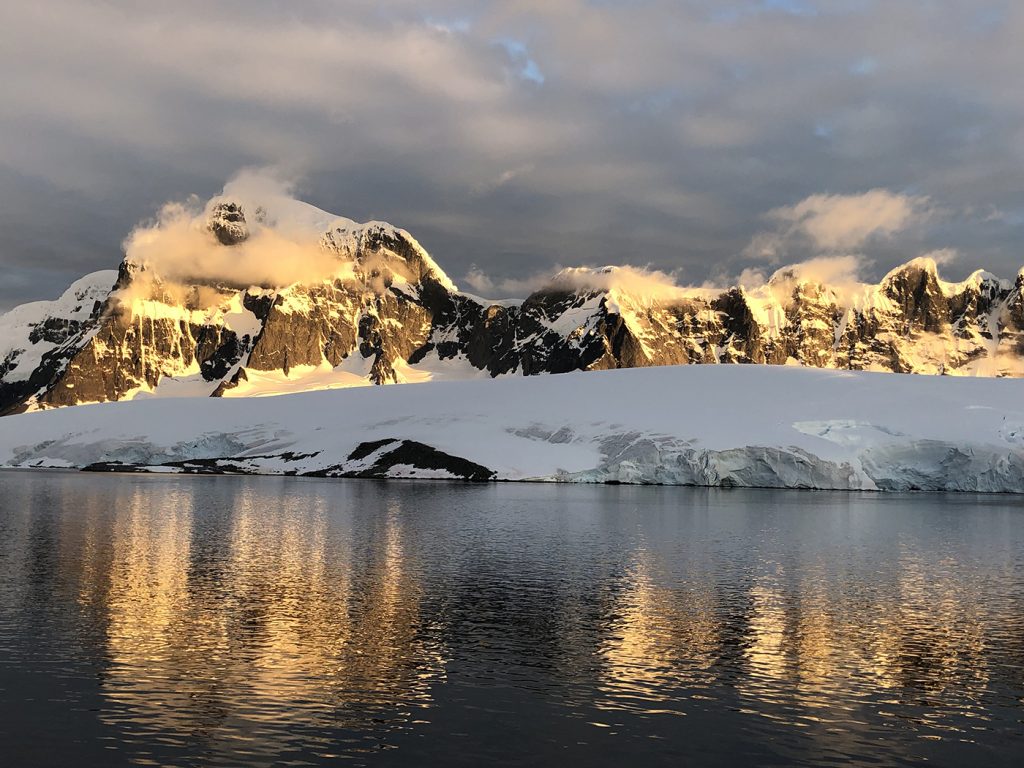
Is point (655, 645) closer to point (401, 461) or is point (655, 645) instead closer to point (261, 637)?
point (261, 637)

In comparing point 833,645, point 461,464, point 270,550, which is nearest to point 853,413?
point 461,464

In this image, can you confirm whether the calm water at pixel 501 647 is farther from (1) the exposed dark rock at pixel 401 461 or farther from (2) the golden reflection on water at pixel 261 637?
(1) the exposed dark rock at pixel 401 461

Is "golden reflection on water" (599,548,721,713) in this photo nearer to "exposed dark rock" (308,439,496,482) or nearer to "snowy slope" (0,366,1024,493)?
"snowy slope" (0,366,1024,493)

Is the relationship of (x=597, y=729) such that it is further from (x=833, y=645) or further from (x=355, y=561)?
(x=355, y=561)

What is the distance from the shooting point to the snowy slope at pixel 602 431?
96.9m

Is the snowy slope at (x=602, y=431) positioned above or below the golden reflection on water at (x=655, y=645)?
above

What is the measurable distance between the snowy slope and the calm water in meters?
48.2

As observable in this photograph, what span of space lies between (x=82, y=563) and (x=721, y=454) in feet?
227

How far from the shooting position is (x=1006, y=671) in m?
23.4

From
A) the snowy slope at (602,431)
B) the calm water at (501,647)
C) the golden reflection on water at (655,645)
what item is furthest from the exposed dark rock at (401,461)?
the golden reflection on water at (655,645)

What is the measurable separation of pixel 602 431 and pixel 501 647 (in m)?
82.3

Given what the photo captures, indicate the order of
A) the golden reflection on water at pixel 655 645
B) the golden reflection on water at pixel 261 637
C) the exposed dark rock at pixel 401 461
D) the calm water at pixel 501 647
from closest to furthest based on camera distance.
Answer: the calm water at pixel 501 647
the golden reflection on water at pixel 261 637
the golden reflection on water at pixel 655 645
the exposed dark rock at pixel 401 461

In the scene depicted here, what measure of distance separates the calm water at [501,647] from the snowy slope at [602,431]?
4816 cm

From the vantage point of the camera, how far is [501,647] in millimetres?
24672
